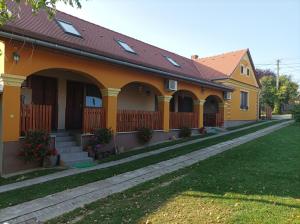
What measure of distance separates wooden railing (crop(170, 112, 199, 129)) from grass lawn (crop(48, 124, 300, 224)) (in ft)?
22.1

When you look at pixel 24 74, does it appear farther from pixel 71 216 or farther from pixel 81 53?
pixel 71 216

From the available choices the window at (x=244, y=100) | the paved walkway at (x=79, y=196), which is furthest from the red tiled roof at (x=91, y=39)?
the paved walkway at (x=79, y=196)

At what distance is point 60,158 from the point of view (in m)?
9.62

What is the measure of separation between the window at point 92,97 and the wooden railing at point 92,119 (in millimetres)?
2394

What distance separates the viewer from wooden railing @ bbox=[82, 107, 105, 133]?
10.9 metres

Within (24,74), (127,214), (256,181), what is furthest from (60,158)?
(256,181)

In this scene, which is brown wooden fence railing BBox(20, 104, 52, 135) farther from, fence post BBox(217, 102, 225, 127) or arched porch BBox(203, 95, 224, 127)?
fence post BBox(217, 102, 225, 127)

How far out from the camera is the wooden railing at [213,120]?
2041 centimetres

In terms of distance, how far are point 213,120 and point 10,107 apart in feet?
47.7

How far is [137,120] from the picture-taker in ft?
44.0

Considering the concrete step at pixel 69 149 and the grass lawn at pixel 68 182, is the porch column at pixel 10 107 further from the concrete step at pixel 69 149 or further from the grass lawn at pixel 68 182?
the grass lawn at pixel 68 182

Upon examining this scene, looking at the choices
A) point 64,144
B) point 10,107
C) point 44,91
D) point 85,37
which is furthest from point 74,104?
point 10,107

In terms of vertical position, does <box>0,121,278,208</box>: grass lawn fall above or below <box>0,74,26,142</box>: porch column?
below

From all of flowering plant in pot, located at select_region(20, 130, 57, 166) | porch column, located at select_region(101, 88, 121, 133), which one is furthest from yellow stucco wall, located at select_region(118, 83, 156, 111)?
flowering plant in pot, located at select_region(20, 130, 57, 166)
